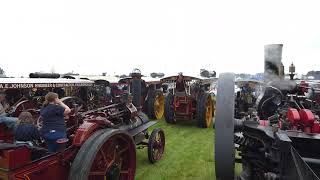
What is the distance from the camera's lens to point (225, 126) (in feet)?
10.1

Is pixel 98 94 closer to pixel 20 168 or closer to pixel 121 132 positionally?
pixel 121 132

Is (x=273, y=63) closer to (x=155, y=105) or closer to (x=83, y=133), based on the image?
(x=83, y=133)

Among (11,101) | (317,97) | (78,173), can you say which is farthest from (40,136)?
(317,97)

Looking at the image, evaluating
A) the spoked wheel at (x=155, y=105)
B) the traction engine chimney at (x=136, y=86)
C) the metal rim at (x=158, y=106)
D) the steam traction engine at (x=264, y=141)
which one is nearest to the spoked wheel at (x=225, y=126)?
the steam traction engine at (x=264, y=141)

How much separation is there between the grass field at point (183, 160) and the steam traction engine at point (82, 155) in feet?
2.29

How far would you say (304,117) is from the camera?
302 centimetres

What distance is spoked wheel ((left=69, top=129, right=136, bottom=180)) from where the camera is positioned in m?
2.91

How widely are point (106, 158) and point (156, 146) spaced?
2083mm

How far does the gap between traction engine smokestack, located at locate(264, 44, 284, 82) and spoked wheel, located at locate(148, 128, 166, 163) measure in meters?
2.03

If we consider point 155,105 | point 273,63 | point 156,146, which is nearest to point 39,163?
point 156,146

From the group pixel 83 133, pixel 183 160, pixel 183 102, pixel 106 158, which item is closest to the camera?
pixel 83 133

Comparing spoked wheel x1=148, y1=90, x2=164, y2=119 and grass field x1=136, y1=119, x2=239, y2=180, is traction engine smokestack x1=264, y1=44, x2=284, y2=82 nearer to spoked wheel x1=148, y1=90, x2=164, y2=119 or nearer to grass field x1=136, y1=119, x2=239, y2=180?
grass field x1=136, y1=119, x2=239, y2=180

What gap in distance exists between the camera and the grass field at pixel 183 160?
4750 mm

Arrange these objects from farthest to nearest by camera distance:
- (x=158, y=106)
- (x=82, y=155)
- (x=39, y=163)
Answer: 1. (x=158, y=106)
2. (x=82, y=155)
3. (x=39, y=163)
